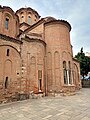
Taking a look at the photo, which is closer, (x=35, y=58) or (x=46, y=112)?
(x=46, y=112)

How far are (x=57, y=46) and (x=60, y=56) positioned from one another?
1249mm

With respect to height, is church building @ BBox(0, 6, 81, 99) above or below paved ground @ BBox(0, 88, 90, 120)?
above

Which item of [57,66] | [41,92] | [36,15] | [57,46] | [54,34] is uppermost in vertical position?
[36,15]

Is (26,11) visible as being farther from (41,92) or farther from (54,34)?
(41,92)

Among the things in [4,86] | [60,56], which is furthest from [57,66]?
[4,86]

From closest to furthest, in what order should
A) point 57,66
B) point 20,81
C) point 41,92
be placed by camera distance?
point 20,81 → point 41,92 → point 57,66

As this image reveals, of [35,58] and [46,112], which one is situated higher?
[35,58]

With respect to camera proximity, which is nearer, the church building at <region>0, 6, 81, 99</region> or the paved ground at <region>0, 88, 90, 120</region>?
the paved ground at <region>0, 88, 90, 120</region>


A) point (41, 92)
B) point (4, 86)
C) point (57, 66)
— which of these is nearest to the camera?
point (4, 86)

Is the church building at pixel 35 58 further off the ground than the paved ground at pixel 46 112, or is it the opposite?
the church building at pixel 35 58

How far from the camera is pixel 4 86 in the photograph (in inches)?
424

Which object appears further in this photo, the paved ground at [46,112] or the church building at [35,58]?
the church building at [35,58]

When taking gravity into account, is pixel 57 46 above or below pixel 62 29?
below

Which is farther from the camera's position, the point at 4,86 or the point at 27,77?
the point at 27,77
